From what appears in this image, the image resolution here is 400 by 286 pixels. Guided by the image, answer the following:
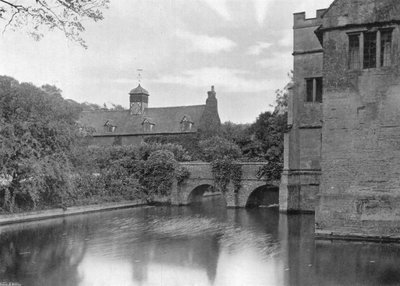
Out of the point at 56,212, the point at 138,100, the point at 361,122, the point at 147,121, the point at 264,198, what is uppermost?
the point at 138,100

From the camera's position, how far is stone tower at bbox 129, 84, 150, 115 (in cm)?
5706

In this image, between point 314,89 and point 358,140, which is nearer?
point 358,140

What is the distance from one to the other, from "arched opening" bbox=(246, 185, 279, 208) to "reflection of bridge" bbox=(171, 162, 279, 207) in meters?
0.48

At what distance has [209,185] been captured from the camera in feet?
120

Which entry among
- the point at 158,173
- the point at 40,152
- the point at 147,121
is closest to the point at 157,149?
the point at 158,173

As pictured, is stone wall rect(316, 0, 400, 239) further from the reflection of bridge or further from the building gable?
the reflection of bridge

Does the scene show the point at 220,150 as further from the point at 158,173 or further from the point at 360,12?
the point at 360,12

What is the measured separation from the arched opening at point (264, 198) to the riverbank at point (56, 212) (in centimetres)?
837

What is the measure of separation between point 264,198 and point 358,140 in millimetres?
22983

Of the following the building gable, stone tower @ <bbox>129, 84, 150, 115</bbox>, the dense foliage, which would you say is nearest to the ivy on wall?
the dense foliage

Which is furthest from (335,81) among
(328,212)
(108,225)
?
(108,225)

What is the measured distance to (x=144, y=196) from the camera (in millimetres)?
37844

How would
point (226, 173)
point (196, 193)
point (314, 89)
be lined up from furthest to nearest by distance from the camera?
point (196, 193) → point (226, 173) → point (314, 89)

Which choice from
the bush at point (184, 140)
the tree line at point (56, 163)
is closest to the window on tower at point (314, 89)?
the tree line at point (56, 163)
